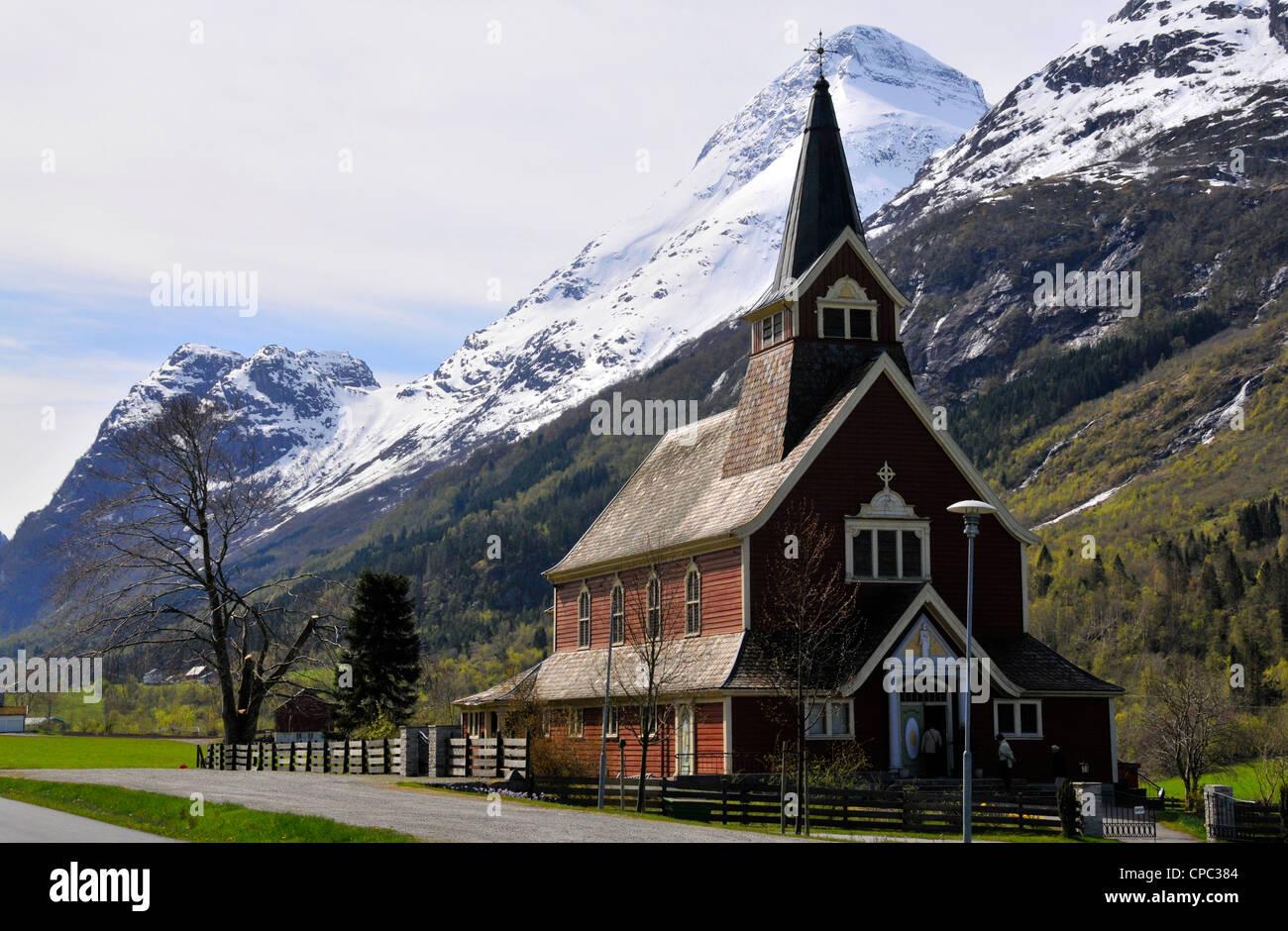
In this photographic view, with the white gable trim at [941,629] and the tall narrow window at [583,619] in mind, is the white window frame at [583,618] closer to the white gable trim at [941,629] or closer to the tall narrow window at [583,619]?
the tall narrow window at [583,619]

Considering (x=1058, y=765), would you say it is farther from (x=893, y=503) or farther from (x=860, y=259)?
(x=860, y=259)

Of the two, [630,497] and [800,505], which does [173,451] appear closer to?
[630,497]

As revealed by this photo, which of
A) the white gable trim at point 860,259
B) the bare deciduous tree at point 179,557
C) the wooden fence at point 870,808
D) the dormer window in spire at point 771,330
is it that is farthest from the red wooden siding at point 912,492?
the bare deciduous tree at point 179,557

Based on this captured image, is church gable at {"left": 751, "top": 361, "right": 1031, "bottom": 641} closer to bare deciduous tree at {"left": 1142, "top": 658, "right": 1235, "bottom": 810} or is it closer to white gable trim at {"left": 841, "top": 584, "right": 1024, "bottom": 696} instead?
white gable trim at {"left": 841, "top": 584, "right": 1024, "bottom": 696}

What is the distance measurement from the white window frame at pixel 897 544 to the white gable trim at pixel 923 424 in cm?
241

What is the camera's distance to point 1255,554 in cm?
17700

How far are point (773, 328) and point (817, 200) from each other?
4.79m

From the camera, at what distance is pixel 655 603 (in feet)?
188

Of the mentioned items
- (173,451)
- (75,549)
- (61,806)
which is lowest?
(61,806)

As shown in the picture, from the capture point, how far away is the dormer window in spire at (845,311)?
55.8 metres

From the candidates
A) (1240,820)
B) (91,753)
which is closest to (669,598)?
(1240,820)
